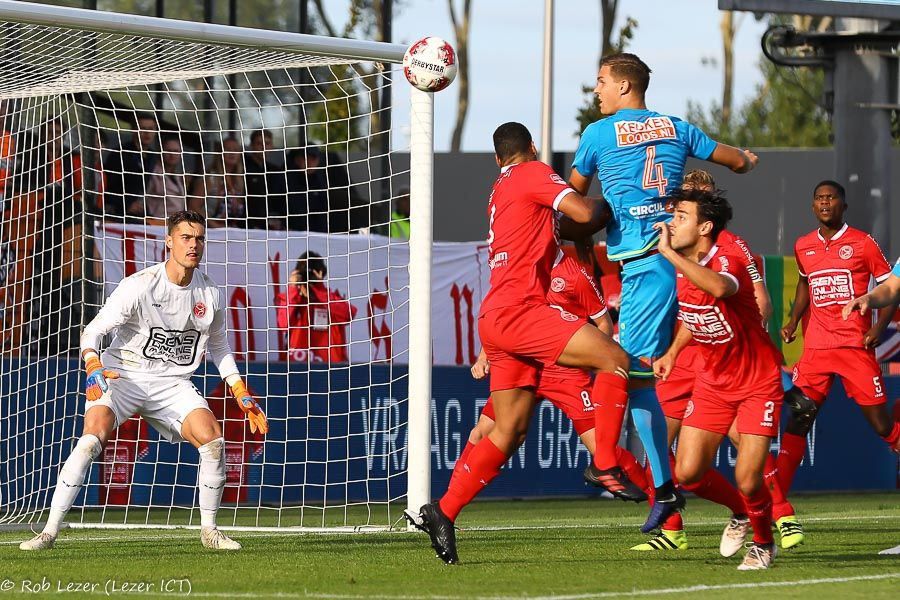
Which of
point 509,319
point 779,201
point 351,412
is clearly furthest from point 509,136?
point 779,201

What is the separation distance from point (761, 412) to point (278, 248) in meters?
7.54

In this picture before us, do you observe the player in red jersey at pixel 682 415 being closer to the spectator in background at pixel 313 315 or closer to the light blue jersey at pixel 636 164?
the light blue jersey at pixel 636 164

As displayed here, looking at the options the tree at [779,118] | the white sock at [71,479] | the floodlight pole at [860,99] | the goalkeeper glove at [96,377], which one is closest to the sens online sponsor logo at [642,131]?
the goalkeeper glove at [96,377]

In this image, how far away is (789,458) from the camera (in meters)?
9.80

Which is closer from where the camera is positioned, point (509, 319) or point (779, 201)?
point (509, 319)

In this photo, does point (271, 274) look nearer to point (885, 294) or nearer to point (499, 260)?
point (499, 260)

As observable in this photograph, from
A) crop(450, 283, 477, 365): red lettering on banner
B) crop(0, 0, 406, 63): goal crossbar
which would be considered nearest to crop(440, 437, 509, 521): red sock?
crop(0, 0, 406, 63): goal crossbar

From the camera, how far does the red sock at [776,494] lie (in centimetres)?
913

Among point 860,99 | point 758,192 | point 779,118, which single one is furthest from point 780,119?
point 860,99

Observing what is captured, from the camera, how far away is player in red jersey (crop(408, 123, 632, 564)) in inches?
307

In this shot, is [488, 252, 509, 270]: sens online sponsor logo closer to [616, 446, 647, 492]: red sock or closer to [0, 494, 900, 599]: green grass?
[616, 446, 647, 492]: red sock

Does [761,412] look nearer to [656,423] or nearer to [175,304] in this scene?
[656,423]

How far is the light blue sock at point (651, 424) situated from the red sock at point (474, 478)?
110 centimetres

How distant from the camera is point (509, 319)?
7.86 meters
